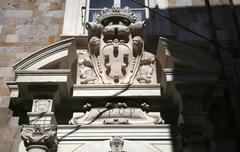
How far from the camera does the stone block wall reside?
7.57m

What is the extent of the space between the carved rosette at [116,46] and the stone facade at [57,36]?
876 mm

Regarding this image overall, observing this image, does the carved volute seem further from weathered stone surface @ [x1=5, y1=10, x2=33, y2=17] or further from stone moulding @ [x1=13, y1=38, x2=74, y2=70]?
weathered stone surface @ [x1=5, y1=10, x2=33, y2=17]

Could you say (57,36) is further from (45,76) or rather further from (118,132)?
(118,132)

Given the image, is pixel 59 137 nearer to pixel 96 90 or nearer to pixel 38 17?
pixel 96 90

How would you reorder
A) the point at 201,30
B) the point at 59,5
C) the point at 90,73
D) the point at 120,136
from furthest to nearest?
the point at 59,5, the point at 201,30, the point at 90,73, the point at 120,136

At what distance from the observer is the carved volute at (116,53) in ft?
23.8

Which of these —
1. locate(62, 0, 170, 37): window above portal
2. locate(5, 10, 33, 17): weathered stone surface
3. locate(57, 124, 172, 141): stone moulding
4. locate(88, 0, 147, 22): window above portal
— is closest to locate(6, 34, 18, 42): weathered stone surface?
locate(5, 10, 33, 17): weathered stone surface

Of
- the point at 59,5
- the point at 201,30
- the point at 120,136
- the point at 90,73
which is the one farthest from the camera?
the point at 59,5

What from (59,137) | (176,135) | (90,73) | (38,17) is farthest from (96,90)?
(38,17)

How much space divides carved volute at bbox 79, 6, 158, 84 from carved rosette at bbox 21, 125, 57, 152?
4.16ft

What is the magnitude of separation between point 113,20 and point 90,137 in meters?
2.15

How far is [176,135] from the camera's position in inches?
262

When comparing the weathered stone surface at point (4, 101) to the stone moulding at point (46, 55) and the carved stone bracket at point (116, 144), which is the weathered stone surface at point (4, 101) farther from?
the carved stone bracket at point (116, 144)

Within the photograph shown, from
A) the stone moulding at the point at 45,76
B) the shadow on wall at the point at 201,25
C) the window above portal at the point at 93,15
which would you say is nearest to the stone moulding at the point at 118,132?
the stone moulding at the point at 45,76
